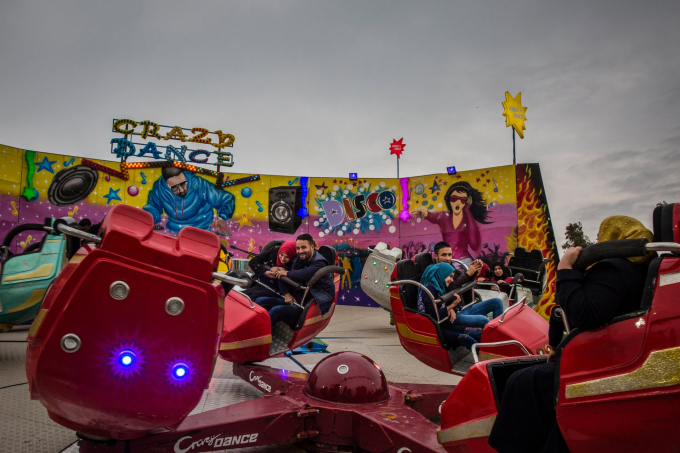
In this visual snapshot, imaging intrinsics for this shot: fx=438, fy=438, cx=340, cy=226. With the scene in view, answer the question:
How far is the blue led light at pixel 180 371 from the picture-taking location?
5.18ft

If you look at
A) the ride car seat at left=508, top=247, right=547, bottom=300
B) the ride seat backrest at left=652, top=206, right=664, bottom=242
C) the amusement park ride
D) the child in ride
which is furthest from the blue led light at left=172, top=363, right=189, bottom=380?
the ride car seat at left=508, top=247, right=547, bottom=300

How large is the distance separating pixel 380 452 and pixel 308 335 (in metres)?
2.02

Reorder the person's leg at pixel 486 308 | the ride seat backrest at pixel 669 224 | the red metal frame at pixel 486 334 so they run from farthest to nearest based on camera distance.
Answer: the person's leg at pixel 486 308 → the red metal frame at pixel 486 334 → the ride seat backrest at pixel 669 224

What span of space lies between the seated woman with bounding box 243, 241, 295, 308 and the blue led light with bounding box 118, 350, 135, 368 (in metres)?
2.90

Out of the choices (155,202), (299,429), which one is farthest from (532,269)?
(155,202)

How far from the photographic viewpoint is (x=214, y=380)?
391 centimetres

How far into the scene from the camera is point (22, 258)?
4062 millimetres

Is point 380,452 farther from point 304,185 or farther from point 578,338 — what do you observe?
point 304,185

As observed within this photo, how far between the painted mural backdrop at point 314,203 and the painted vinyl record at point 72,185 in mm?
20

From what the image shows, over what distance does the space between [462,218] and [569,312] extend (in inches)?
411

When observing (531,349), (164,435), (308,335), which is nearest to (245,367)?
(308,335)

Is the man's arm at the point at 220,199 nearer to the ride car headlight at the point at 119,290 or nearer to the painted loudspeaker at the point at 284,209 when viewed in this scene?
the painted loudspeaker at the point at 284,209

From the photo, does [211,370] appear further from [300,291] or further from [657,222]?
[300,291]

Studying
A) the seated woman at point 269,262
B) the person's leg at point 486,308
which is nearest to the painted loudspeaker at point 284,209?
the seated woman at point 269,262
